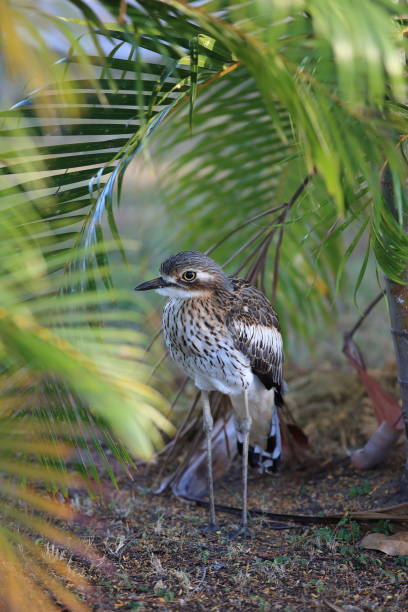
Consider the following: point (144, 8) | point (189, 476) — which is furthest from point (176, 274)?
point (144, 8)

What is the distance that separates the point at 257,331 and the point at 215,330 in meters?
0.24

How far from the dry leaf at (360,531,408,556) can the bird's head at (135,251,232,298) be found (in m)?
1.26

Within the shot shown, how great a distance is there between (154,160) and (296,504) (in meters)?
2.12

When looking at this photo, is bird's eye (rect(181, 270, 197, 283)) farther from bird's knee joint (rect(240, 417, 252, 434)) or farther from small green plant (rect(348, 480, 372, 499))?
small green plant (rect(348, 480, 372, 499))

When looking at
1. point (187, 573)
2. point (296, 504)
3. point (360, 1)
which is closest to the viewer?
point (360, 1)

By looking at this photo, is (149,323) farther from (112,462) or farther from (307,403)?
(307,403)

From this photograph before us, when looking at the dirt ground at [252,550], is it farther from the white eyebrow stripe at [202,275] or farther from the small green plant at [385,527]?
the white eyebrow stripe at [202,275]

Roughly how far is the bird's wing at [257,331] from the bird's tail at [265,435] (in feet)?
0.40

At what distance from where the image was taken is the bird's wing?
10.9 ft

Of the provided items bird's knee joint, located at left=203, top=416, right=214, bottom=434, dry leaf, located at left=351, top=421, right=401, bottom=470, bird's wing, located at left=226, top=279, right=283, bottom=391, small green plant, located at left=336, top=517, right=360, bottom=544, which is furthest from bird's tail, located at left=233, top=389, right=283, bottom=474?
small green plant, located at left=336, top=517, right=360, bottom=544

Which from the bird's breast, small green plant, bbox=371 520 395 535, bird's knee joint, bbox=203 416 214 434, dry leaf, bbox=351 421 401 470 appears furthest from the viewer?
dry leaf, bbox=351 421 401 470

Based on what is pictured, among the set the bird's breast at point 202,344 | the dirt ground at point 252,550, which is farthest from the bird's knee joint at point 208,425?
the dirt ground at point 252,550

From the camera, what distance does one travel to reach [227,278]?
343 centimetres

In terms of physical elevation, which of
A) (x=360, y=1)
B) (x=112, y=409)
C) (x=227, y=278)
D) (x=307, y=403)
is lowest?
(x=307, y=403)
